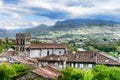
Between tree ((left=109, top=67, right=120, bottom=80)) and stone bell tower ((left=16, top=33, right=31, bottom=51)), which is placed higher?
tree ((left=109, top=67, right=120, bottom=80))

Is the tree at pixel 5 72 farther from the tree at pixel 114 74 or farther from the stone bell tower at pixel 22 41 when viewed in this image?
the stone bell tower at pixel 22 41

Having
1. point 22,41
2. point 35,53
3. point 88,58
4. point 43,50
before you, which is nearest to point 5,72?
point 88,58

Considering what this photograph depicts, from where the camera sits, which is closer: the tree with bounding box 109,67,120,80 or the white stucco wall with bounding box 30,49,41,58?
the tree with bounding box 109,67,120,80

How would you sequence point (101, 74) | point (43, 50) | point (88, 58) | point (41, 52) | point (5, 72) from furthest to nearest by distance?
point (43, 50) < point (41, 52) < point (88, 58) < point (5, 72) < point (101, 74)

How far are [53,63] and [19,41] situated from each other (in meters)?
49.7

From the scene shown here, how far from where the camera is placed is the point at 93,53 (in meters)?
117

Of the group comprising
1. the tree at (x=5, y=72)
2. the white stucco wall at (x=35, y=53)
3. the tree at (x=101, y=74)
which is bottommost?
the white stucco wall at (x=35, y=53)

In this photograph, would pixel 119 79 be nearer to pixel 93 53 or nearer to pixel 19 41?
pixel 93 53

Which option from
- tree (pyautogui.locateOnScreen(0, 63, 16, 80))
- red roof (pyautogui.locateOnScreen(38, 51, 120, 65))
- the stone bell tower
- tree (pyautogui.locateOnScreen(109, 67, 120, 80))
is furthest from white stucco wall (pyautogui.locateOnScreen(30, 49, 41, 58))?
tree (pyautogui.locateOnScreen(109, 67, 120, 80))

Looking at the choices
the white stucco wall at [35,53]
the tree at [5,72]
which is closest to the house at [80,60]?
the tree at [5,72]

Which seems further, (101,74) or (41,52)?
(41,52)

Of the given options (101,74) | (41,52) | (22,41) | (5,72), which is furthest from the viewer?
(22,41)

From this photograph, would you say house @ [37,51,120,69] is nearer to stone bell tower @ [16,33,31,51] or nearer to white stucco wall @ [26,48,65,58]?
white stucco wall @ [26,48,65,58]

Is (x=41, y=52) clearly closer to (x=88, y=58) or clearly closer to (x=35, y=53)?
(x=35, y=53)
